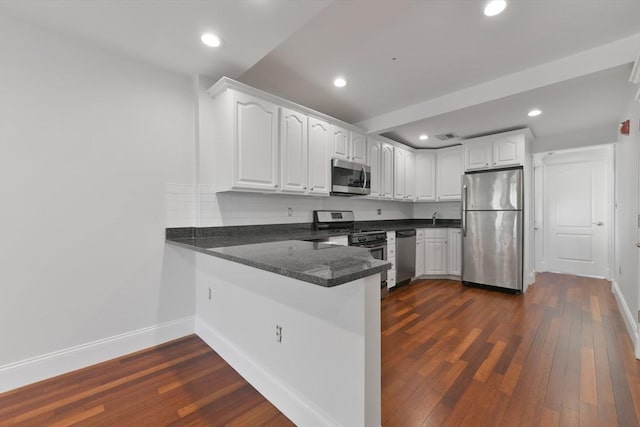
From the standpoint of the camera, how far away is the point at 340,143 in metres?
3.55

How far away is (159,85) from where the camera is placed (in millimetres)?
2461

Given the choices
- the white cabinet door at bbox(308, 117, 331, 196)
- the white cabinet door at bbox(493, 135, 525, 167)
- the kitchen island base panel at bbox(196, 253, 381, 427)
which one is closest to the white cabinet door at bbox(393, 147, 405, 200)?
the white cabinet door at bbox(493, 135, 525, 167)

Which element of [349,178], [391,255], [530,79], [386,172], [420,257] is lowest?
[420,257]

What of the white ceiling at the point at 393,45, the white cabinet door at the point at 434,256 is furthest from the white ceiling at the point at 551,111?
the white cabinet door at the point at 434,256

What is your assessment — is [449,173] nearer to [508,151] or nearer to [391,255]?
[508,151]

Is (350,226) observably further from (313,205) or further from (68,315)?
(68,315)

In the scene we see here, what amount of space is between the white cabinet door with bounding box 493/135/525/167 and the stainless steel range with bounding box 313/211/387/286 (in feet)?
7.03

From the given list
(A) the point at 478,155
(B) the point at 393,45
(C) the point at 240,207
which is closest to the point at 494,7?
(B) the point at 393,45

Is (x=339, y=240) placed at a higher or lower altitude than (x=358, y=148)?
lower

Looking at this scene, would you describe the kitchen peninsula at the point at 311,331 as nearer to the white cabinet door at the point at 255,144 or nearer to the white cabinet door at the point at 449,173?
the white cabinet door at the point at 255,144

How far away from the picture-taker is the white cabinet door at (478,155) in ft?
13.7

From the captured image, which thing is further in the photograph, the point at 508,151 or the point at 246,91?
the point at 508,151

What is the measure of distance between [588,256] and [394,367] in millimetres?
5186

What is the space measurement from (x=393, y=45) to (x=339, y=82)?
74 centimetres
